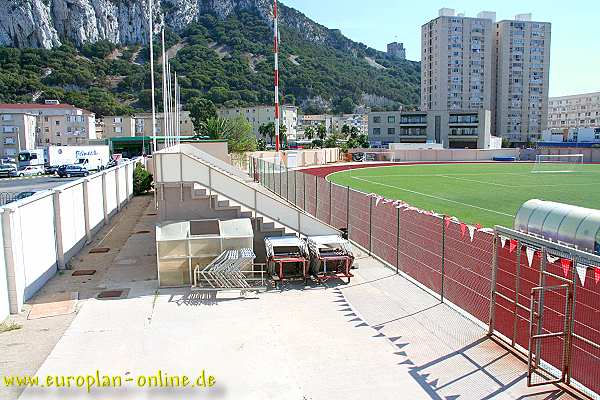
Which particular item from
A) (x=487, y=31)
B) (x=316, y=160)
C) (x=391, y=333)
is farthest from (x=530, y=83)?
(x=391, y=333)

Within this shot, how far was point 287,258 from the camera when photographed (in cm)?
1443

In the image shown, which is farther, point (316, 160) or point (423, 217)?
point (316, 160)

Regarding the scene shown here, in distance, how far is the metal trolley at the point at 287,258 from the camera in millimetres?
14359

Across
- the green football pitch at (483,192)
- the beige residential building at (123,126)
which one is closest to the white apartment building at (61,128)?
the beige residential building at (123,126)

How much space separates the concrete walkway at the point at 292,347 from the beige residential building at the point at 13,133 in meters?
101

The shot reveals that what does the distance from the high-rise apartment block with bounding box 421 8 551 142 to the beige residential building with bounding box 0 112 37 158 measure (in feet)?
371

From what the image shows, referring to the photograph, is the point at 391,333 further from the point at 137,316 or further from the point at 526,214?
the point at 526,214

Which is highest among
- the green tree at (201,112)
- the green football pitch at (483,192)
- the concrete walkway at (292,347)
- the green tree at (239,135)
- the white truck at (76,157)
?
the green tree at (201,112)

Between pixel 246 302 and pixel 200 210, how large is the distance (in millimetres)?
4794

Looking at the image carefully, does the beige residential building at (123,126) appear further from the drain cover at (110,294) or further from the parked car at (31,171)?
the drain cover at (110,294)

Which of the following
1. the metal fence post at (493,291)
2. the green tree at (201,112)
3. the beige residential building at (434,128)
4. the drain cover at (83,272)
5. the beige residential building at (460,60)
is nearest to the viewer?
the metal fence post at (493,291)

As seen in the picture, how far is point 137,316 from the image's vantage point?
11945 mm

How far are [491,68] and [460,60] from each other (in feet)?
49.1

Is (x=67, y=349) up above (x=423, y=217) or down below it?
below
